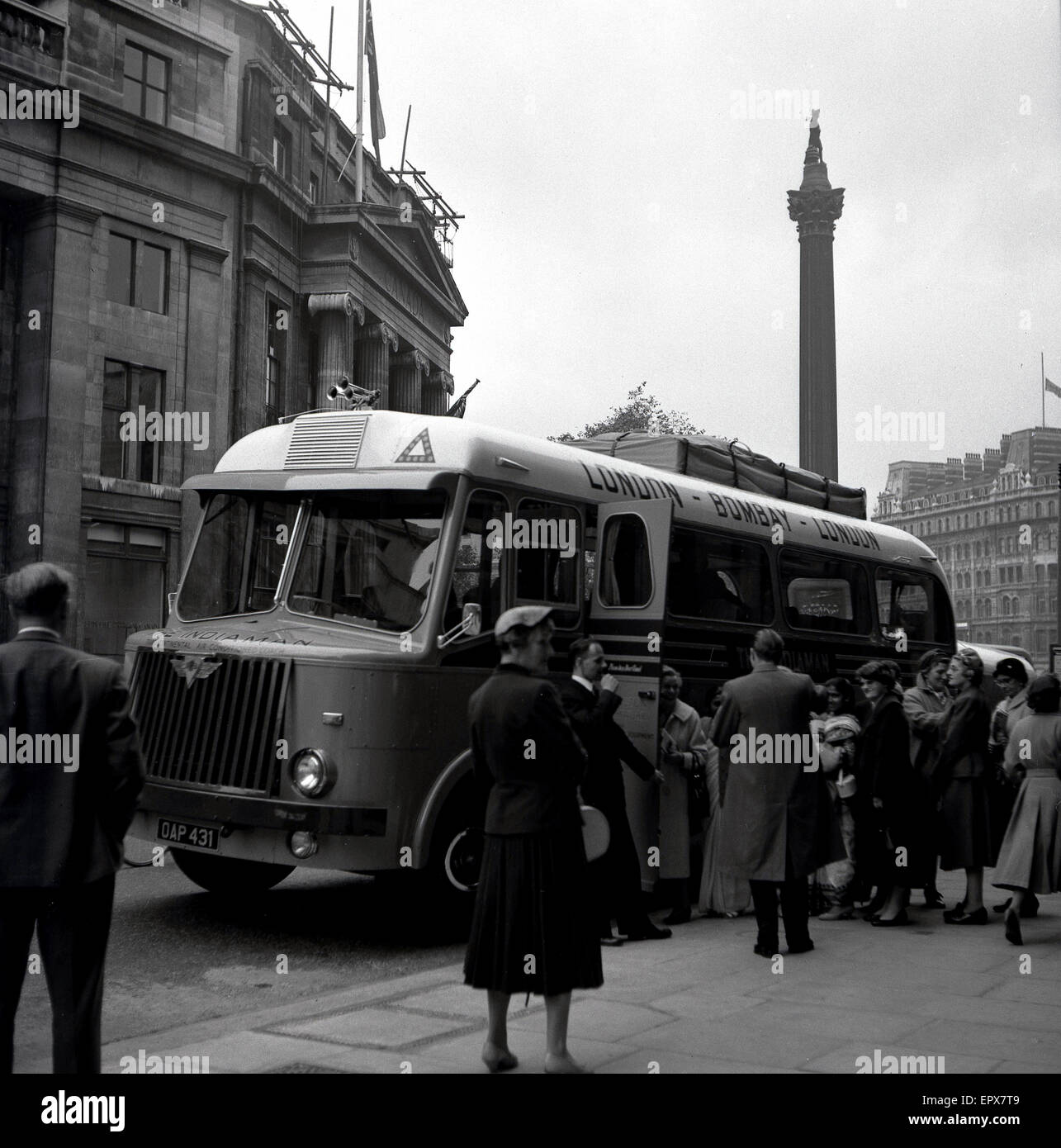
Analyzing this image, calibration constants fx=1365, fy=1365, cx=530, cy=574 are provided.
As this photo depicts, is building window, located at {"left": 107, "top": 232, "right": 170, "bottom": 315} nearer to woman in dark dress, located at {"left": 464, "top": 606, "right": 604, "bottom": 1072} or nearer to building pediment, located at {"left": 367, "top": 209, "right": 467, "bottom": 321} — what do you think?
building pediment, located at {"left": 367, "top": 209, "right": 467, "bottom": 321}

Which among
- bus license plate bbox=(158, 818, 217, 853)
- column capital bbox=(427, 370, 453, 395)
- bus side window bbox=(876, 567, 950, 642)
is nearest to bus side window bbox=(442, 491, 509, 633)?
bus license plate bbox=(158, 818, 217, 853)

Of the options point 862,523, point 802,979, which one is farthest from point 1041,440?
point 802,979

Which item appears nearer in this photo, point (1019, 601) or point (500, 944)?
point (500, 944)

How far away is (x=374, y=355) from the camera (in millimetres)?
42312

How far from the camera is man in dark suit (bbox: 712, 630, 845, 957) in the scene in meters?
8.00

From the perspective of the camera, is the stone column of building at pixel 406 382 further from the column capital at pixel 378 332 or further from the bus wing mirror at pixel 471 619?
the bus wing mirror at pixel 471 619

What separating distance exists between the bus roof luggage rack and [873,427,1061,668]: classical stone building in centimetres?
9007

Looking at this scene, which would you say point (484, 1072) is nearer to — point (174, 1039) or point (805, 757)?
point (174, 1039)

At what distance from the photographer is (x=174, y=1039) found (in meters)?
5.96

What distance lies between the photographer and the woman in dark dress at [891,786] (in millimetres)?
9266

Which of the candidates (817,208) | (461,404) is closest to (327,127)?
(817,208)

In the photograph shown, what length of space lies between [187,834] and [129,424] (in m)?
24.3

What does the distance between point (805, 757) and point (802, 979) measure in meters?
1.37
